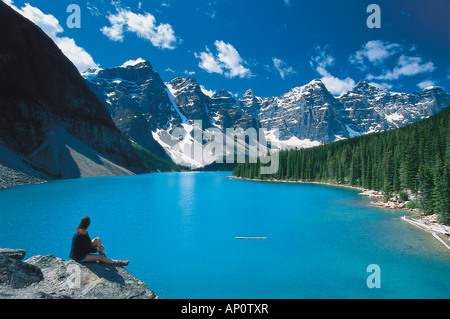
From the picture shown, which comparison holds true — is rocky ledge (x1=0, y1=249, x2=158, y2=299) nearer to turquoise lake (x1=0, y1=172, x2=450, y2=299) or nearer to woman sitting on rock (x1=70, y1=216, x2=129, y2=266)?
woman sitting on rock (x1=70, y1=216, x2=129, y2=266)

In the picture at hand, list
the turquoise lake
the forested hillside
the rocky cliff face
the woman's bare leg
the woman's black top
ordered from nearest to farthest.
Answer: the woman's black top < the woman's bare leg < the turquoise lake < the forested hillside < the rocky cliff face

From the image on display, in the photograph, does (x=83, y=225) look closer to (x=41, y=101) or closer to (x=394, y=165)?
(x=394, y=165)

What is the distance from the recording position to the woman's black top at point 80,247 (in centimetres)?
1103

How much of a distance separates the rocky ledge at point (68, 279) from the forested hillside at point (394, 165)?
111 feet

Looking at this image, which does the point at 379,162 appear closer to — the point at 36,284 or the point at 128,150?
the point at 36,284

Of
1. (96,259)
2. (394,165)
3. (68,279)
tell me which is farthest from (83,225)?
(394,165)

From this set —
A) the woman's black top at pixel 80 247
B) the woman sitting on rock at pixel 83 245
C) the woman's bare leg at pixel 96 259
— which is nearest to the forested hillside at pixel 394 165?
the woman's bare leg at pixel 96 259

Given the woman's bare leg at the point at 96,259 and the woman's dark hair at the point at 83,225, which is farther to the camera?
the woman's bare leg at the point at 96,259

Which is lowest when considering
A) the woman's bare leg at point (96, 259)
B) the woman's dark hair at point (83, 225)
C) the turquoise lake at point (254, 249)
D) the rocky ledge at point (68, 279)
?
the turquoise lake at point (254, 249)

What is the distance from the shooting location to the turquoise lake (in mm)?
15445

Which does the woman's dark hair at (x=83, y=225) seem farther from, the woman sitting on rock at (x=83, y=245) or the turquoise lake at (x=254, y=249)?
the turquoise lake at (x=254, y=249)

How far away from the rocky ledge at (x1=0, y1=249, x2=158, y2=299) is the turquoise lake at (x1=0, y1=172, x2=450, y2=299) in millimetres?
3913

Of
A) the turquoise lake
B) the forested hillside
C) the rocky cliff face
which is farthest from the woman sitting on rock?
the rocky cliff face
